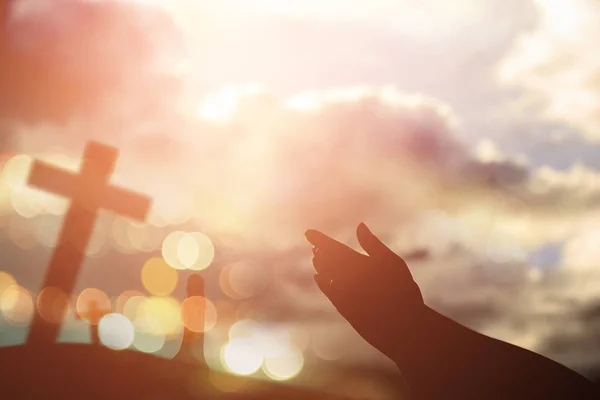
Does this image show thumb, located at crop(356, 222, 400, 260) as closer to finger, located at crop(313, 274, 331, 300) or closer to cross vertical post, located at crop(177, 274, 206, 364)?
finger, located at crop(313, 274, 331, 300)

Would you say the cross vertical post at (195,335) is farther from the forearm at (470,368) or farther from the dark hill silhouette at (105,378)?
the forearm at (470,368)

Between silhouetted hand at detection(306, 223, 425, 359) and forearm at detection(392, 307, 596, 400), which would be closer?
forearm at detection(392, 307, 596, 400)

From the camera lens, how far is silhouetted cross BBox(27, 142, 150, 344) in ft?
31.3

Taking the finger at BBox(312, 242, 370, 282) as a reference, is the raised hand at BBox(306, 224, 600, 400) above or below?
below

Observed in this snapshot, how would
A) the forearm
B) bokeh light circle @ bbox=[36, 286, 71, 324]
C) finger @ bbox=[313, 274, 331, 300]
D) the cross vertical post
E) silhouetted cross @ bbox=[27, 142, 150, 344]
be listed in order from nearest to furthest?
the forearm
finger @ bbox=[313, 274, 331, 300]
bokeh light circle @ bbox=[36, 286, 71, 324]
the cross vertical post
silhouetted cross @ bbox=[27, 142, 150, 344]

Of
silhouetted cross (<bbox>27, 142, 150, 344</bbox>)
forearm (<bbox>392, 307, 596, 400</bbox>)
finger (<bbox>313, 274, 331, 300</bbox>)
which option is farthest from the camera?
silhouetted cross (<bbox>27, 142, 150, 344</bbox>)

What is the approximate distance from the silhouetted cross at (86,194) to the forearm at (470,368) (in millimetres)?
5317

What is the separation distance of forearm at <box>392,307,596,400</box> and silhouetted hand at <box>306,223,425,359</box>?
5.0 inches

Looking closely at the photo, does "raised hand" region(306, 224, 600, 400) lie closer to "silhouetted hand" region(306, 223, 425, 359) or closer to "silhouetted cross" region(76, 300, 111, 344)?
"silhouetted hand" region(306, 223, 425, 359)

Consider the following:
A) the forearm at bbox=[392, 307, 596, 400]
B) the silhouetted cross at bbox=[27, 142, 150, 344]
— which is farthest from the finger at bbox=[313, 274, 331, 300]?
the silhouetted cross at bbox=[27, 142, 150, 344]

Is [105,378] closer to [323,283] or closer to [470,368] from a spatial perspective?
[323,283]

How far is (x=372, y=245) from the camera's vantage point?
19.4 feet

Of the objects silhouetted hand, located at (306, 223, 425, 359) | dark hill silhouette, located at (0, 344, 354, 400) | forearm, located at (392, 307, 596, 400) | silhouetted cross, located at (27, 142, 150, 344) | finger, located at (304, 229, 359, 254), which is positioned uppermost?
silhouetted cross, located at (27, 142, 150, 344)

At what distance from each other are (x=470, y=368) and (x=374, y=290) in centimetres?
108
